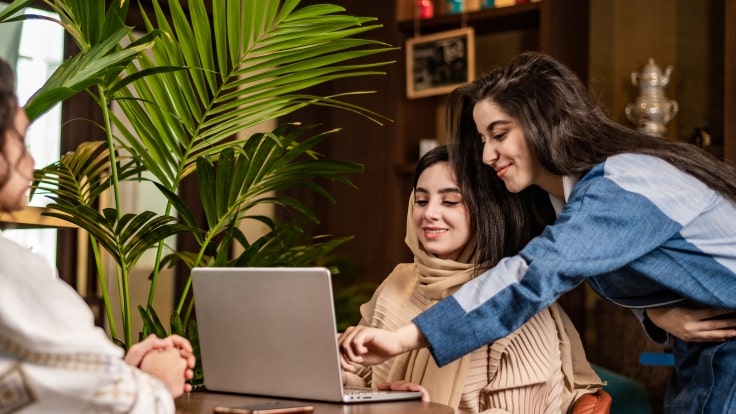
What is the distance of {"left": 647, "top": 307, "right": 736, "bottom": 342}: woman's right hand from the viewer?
1.86 m

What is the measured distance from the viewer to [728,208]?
1.87 meters

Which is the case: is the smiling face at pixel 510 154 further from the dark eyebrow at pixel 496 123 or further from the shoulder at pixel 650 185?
the shoulder at pixel 650 185

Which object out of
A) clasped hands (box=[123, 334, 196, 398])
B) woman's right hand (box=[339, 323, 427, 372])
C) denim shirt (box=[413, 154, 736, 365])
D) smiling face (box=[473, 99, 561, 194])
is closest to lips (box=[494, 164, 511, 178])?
smiling face (box=[473, 99, 561, 194])

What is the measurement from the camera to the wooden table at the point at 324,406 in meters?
1.61

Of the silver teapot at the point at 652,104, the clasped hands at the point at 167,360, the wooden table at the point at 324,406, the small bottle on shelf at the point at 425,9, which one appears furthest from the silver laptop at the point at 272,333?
the small bottle on shelf at the point at 425,9

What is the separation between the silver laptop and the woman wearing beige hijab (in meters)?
0.41

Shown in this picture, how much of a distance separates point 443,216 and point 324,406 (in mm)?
820

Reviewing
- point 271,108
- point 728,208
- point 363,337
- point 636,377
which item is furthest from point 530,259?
point 636,377

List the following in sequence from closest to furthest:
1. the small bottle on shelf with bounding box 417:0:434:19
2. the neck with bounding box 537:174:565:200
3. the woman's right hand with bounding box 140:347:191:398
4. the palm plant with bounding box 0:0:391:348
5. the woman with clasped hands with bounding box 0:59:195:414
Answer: the woman with clasped hands with bounding box 0:59:195:414
the woman's right hand with bounding box 140:347:191:398
the neck with bounding box 537:174:565:200
the palm plant with bounding box 0:0:391:348
the small bottle on shelf with bounding box 417:0:434:19

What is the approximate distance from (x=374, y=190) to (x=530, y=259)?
9.14ft

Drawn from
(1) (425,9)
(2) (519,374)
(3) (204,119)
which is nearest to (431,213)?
(2) (519,374)

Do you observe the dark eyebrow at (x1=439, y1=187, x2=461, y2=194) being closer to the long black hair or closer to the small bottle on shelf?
the long black hair

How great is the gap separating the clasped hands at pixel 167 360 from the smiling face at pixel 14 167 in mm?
385

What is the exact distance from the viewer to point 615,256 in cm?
173
